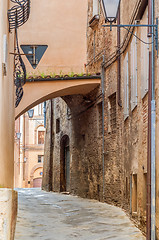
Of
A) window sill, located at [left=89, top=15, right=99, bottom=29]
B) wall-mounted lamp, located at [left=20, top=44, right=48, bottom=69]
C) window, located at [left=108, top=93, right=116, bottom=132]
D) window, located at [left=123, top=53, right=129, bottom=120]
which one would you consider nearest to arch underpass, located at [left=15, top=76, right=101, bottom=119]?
wall-mounted lamp, located at [left=20, top=44, right=48, bottom=69]

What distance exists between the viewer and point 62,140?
69.1 ft

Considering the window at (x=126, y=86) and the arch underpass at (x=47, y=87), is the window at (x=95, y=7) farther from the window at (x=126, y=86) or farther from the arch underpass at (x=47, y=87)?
the window at (x=126, y=86)

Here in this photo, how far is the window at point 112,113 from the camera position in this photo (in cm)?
1371

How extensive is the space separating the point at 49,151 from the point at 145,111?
1577 cm

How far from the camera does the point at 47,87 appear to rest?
14977 mm

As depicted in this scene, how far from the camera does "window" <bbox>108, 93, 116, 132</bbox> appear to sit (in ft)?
45.0

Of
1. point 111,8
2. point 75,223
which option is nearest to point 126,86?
point 75,223

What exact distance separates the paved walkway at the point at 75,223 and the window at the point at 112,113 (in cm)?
243

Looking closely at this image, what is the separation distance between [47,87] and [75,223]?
6.15m

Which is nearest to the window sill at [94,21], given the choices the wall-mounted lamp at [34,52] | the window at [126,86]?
the wall-mounted lamp at [34,52]

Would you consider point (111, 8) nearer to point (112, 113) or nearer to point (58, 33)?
point (112, 113)

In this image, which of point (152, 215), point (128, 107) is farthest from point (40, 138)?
point (152, 215)

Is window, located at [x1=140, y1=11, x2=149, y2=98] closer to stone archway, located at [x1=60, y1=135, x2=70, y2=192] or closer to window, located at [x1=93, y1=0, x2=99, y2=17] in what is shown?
window, located at [x1=93, y1=0, x2=99, y2=17]

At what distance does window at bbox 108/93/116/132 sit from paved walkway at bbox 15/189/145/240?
7.97 feet
